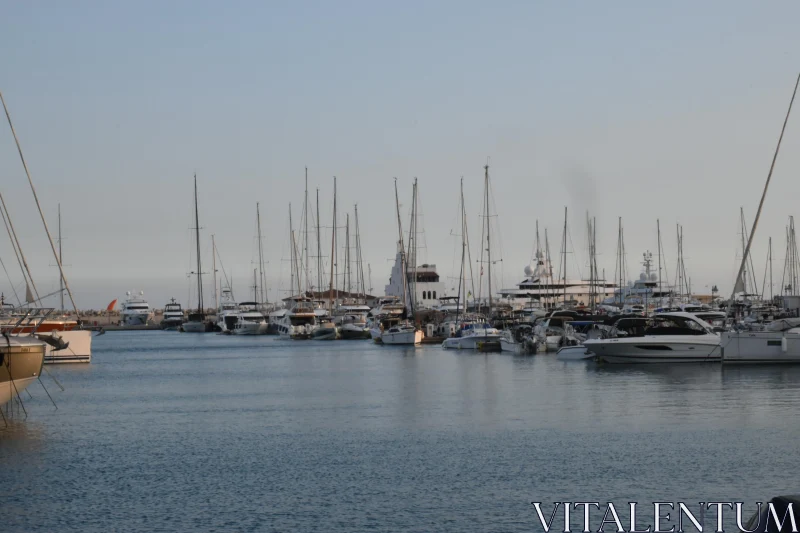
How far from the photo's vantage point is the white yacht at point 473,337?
77062mm

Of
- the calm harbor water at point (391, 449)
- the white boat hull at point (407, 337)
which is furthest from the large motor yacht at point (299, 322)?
the calm harbor water at point (391, 449)

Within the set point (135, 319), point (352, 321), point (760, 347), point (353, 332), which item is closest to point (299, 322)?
point (352, 321)

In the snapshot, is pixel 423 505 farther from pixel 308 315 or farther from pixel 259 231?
pixel 259 231

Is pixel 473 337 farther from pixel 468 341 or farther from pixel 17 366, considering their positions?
pixel 17 366

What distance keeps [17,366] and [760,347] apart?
1435 inches

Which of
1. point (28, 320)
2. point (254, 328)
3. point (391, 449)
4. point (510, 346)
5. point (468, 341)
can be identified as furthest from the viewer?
point (254, 328)

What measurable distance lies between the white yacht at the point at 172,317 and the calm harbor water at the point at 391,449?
422 ft

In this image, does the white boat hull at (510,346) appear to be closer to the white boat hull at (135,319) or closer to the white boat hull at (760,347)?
the white boat hull at (760,347)

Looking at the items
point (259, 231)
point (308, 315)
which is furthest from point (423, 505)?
point (259, 231)

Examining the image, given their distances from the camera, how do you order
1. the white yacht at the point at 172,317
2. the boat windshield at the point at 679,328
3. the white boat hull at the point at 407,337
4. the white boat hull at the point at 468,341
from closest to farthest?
the boat windshield at the point at 679,328, the white boat hull at the point at 468,341, the white boat hull at the point at 407,337, the white yacht at the point at 172,317

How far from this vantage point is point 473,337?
258ft

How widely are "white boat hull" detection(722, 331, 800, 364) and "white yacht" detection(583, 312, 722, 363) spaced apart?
1.99 m

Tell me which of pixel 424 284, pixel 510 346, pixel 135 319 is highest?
pixel 424 284

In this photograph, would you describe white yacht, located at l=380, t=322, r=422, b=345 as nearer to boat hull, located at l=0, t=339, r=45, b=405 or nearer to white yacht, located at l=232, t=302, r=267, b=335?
white yacht, located at l=232, t=302, r=267, b=335
